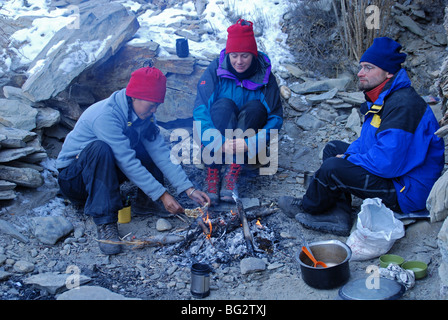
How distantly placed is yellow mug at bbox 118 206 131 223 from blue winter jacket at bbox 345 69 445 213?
2053 mm

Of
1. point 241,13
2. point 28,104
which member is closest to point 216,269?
point 28,104

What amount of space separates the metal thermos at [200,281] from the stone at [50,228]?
1343mm

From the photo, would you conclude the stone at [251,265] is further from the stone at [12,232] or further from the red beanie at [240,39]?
the red beanie at [240,39]

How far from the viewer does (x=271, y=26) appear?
24.1ft

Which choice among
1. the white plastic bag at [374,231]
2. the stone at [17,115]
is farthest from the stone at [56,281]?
the stone at [17,115]

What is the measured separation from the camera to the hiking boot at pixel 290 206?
150 inches

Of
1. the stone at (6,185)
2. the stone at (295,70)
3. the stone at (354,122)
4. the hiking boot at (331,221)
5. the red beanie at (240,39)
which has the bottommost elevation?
the hiking boot at (331,221)

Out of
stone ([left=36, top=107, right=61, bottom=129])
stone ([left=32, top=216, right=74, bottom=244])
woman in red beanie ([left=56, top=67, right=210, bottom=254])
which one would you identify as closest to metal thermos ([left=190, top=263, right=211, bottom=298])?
woman in red beanie ([left=56, top=67, right=210, bottom=254])

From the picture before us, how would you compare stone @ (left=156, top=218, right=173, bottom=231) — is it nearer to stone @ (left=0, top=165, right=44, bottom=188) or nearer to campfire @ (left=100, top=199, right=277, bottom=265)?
campfire @ (left=100, top=199, right=277, bottom=265)

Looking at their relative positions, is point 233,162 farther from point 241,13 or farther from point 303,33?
point 241,13

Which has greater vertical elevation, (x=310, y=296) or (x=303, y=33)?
(x=303, y=33)
